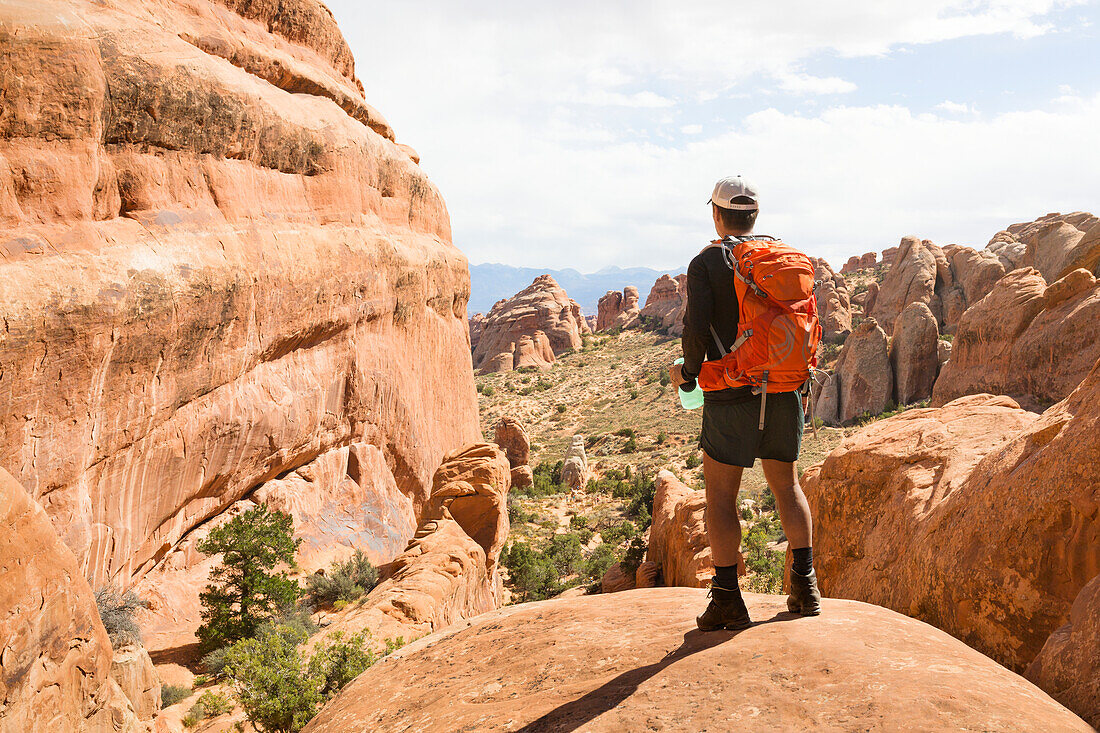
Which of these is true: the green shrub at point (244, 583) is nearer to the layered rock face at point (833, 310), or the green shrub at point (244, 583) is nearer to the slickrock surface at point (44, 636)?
the slickrock surface at point (44, 636)

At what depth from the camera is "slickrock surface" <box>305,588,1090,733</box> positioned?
2.90 meters

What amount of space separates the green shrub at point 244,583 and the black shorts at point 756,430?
1183 cm

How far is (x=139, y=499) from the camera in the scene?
12.7m

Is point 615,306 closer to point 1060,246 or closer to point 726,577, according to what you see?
point 1060,246

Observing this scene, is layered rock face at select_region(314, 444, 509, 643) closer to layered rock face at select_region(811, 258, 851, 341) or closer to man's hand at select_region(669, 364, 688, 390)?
man's hand at select_region(669, 364, 688, 390)

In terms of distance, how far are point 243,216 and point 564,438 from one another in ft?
110

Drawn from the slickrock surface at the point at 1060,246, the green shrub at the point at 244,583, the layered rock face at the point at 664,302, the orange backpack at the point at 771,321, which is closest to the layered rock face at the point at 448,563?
the green shrub at the point at 244,583

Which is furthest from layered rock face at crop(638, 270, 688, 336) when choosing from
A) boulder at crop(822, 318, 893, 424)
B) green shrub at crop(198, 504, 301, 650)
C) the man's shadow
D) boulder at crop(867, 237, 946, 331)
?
the man's shadow

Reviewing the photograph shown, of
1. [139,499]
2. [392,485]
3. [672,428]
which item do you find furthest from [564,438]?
[139,499]

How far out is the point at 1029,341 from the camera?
800 inches

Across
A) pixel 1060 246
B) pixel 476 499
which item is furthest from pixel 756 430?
pixel 1060 246

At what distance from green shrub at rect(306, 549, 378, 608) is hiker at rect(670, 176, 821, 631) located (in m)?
12.8

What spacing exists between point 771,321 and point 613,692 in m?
2.38

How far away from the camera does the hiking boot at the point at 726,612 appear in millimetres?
4039
